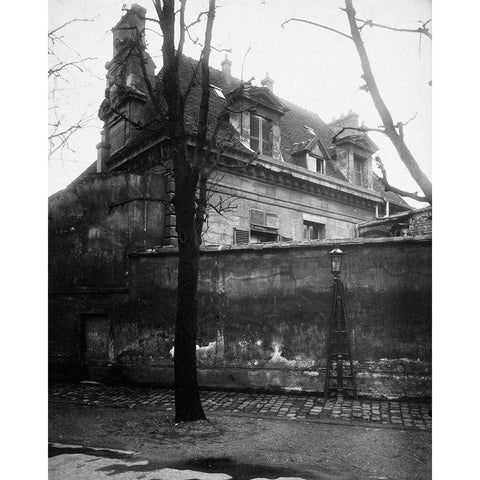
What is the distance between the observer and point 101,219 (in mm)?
8672

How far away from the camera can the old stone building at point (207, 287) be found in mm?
7031

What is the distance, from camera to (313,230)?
14.3 m

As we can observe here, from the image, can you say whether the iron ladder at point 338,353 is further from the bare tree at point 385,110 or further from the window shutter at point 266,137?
the window shutter at point 266,137

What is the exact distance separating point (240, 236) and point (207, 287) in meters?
3.72

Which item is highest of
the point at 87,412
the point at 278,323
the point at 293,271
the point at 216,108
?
the point at 216,108

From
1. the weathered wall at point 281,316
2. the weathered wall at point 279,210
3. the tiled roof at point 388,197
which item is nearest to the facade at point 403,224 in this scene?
the weathered wall at point 279,210

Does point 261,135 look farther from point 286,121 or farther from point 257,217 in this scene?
point 286,121

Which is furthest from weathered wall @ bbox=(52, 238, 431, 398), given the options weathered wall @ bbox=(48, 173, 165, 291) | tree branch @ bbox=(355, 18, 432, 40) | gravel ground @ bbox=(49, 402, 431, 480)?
tree branch @ bbox=(355, 18, 432, 40)

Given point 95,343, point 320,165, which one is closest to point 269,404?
point 95,343

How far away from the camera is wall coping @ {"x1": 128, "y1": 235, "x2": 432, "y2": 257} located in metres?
7.12
